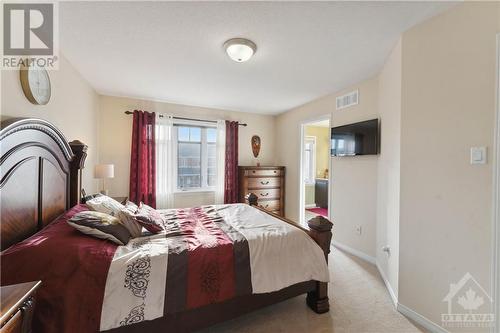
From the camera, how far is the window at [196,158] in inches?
161

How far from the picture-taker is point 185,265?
1394 mm

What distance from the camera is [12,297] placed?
33.7 inches

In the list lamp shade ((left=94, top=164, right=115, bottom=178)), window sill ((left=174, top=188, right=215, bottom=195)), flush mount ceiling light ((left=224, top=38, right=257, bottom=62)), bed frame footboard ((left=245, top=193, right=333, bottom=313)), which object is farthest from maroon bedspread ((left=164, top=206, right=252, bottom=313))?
window sill ((left=174, top=188, right=215, bottom=195))

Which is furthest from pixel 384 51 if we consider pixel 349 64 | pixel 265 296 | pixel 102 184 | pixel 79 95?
pixel 102 184

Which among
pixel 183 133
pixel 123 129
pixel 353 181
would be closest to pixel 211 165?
pixel 183 133

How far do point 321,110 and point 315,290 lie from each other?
2.81 metres

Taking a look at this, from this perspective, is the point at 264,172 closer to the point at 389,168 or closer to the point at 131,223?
the point at 389,168

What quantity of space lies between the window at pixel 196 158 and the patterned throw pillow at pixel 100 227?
2519 millimetres

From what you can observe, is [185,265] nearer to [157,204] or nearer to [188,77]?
[188,77]

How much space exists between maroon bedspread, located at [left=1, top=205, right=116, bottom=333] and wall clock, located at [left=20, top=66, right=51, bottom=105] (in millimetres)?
1125

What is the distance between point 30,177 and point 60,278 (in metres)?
0.77

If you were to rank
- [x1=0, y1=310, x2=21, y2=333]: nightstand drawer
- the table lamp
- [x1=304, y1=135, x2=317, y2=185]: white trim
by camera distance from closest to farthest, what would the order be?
[x1=0, y1=310, x2=21, y2=333]: nightstand drawer
the table lamp
[x1=304, y1=135, x2=317, y2=185]: white trim

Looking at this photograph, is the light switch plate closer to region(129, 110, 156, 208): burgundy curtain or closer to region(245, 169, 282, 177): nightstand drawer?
region(245, 169, 282, 177): nightstand drawer

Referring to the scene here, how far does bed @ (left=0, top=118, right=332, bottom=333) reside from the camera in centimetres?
116
